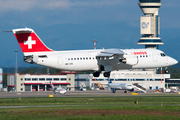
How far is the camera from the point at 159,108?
35188mm

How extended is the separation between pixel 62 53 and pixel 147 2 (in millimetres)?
146751

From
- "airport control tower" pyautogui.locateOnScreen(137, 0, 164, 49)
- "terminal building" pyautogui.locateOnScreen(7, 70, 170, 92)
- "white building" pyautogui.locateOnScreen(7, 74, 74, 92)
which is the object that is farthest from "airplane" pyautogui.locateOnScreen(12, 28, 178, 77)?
"airport control tower" pyautogui.locateOnScreen(137, 0, 164, 49)

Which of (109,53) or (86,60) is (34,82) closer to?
(86,60)

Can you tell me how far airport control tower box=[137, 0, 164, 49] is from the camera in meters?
190

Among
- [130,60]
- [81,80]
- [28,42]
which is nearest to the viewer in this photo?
[130,60]

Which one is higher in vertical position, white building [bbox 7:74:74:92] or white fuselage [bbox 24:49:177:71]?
white fuselage [bbox 24:49:177:71]

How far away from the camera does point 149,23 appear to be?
193m

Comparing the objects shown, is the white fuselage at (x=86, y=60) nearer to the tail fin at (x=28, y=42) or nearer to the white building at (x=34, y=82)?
the tail fin at (x=28, y=42)

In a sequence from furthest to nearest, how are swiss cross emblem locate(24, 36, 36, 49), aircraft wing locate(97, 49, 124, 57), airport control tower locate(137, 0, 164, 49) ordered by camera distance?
1. airport control tower locate(137, 0, 164, 49)
2. swiss cross emblem locate(24, 36, 36, 49)
3. aircraft wing locate(97, 49, 124, 57)

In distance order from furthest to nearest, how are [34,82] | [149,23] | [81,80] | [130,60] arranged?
[149,23] < [81,80] < [34,82] < [130,60]

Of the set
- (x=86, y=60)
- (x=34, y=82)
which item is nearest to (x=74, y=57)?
(x=86, y=60)

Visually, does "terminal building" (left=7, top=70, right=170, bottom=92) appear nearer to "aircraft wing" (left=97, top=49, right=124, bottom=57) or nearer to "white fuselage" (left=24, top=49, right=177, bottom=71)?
"white fuselage" (left=24, top=49, right=177, bottom=71)

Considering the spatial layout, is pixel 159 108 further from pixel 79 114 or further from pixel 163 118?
pixel 79 114

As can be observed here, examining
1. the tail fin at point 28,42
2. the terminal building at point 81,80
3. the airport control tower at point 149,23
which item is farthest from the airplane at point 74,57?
Result: the airport control tower at point 149,23
